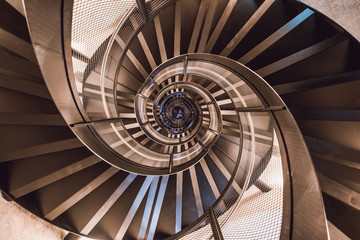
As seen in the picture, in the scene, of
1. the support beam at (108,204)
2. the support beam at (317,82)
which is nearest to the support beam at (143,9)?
the support beam at (317,82)

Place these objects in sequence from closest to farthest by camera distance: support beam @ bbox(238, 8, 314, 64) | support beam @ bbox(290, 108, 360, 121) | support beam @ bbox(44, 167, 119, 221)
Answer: support beam @ bbox(290, 108, 360, 121) → support beam @ bbox(44, 167, 119, 221) → support beam @ bbox(238, 8, 314, 64)

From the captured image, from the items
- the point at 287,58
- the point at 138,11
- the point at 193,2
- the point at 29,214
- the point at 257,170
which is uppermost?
the point at 193,2

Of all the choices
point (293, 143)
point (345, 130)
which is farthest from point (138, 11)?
point (345, 130)

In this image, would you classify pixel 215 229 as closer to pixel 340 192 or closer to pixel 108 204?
pixel 340 192

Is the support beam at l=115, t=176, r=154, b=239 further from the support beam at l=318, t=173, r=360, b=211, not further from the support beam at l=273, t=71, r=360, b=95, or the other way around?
the support beam at l=273, t=71, r=360, b=95

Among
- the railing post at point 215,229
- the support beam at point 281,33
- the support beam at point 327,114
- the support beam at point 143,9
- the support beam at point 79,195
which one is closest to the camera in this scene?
the railing post at point 215,229

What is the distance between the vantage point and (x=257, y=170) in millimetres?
2391

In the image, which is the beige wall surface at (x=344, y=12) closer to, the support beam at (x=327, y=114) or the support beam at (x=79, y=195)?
the support beam at (x=327, y=114)

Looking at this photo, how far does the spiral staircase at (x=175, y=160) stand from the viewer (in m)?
1.62

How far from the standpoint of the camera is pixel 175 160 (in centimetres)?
427

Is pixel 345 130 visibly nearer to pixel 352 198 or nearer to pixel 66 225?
pixel 352 198

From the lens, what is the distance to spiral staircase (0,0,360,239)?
63.8 inches

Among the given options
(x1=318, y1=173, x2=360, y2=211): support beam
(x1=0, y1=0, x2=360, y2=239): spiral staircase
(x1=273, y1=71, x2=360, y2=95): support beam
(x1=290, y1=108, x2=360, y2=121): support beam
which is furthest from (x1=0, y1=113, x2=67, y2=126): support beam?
(x1=318, y1=173, x2=360, y2=211): support beam

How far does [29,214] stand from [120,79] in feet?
11.5
